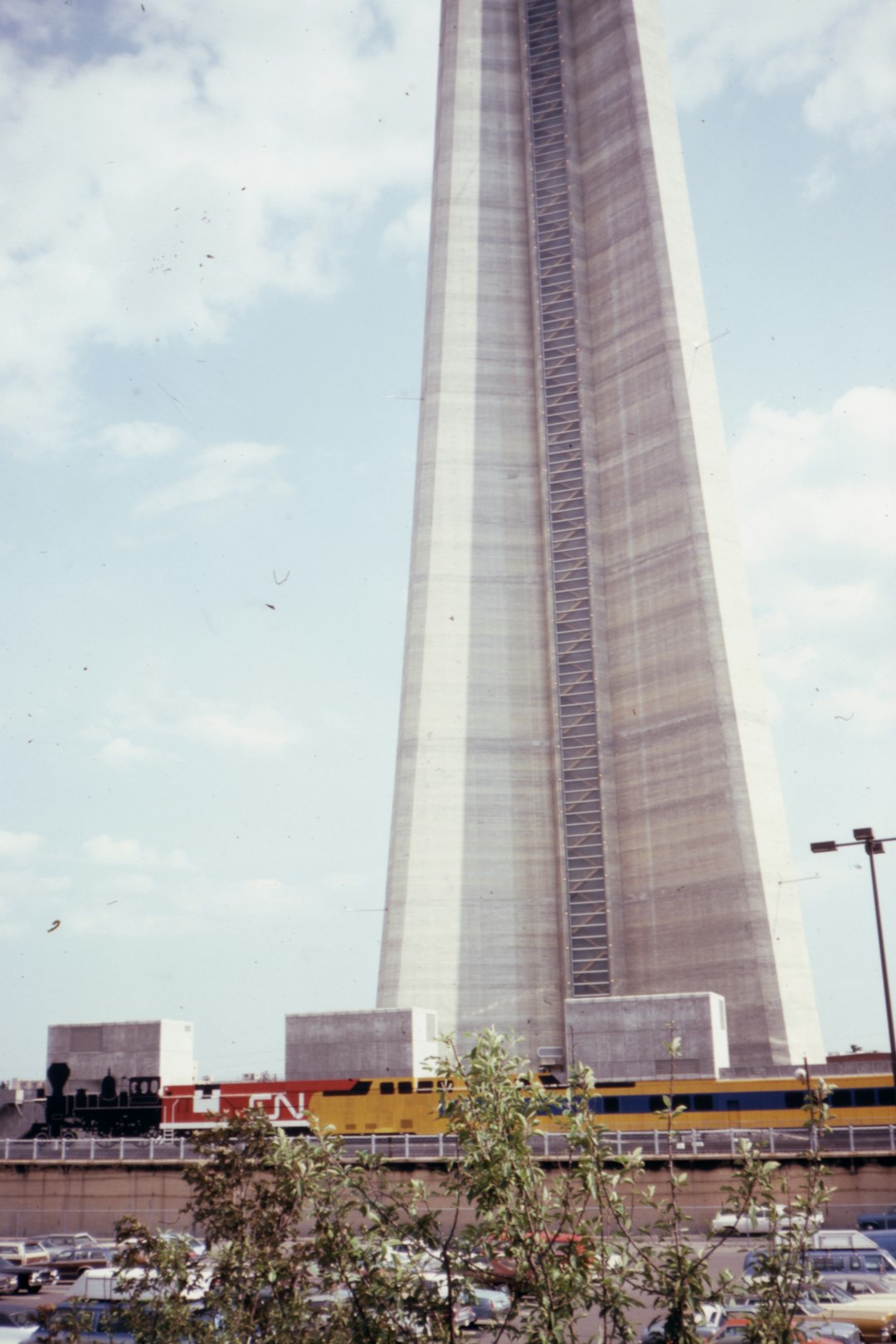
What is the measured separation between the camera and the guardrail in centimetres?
3447

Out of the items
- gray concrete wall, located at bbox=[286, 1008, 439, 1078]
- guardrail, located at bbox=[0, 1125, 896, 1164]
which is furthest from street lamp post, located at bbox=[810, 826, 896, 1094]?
gray concrete wall, located at bbox=[286, 1008, 439, 1078]

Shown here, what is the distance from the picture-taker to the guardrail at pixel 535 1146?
34469mm

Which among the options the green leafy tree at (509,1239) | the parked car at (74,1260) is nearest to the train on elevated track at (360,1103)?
the parked car at (74,1260)

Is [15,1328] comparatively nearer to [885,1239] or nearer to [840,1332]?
[840,1332]

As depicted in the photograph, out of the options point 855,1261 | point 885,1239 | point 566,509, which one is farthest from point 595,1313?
point 566,509

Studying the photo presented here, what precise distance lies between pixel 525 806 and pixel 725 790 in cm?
1285

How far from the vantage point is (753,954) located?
64062mm

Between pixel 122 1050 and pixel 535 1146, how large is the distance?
79.7ft

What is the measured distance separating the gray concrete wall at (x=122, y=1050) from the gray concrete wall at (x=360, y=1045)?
506 cm

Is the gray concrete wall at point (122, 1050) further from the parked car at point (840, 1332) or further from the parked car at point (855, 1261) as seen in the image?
the parked car at point (840, 1332)

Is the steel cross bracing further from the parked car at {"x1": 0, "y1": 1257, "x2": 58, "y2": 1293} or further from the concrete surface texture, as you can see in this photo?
the parked car at {"x1": 0, "y1": 1257, "x2": 58, "y2": 1293}

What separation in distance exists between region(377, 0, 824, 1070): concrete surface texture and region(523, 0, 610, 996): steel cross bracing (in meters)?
0.16

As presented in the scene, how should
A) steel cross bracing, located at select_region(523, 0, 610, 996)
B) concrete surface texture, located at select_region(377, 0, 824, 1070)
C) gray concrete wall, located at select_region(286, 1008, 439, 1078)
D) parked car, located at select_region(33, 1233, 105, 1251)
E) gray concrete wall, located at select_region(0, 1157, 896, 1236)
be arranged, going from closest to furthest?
gray concrete wall, located at select_region(0, 1157, 896, 1236) → parked car, located at select_region(33, 1233, 105, 1251) → gray concrete wall, located at select_region(286, 1008, 439, 1078) → concrete surface texture, located at select_region(377, 0, 824, 1070) → steel cross bracing, located at select_region(523, 0, 610, 996)

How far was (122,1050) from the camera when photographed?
185ft
